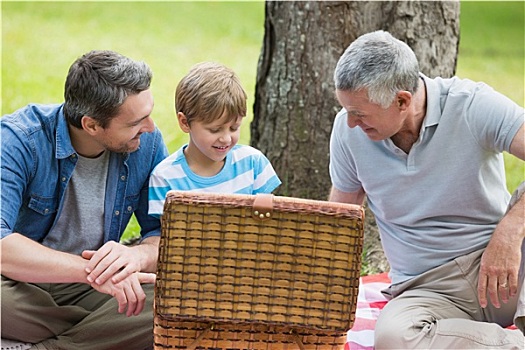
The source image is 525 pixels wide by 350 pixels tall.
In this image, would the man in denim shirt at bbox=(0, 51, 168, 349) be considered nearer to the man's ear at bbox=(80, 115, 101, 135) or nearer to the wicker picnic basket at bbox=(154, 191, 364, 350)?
the man's ear at bbox=(80, 115, 101, 135)

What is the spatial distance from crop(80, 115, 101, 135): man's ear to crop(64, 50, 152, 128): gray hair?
2 centimetres

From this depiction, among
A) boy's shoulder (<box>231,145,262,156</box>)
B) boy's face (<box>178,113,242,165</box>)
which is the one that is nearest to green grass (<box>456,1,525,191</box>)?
boy's shoulder (<box>231,145,262,156</box>)

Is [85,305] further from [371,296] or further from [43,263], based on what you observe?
[371,296]

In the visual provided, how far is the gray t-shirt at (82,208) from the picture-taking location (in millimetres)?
3312

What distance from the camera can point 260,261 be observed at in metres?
2.51

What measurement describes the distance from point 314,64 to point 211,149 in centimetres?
171

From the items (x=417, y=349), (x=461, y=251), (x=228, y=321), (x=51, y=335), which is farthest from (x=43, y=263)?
(x=461, y=251)

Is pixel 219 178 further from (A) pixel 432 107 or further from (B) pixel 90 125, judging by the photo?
(A) pixel 432 107

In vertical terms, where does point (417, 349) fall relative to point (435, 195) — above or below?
below

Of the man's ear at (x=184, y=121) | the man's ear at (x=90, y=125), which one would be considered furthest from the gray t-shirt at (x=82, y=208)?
the man's ear at (x=184, y=121)

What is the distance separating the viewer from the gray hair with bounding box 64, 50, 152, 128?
3.12 m

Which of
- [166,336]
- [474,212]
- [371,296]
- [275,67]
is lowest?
[371,296]

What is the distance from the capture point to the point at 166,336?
105 inches

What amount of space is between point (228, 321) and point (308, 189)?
2271 millimetres
